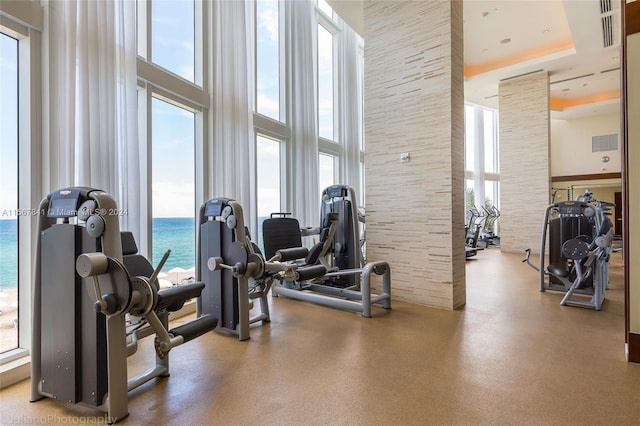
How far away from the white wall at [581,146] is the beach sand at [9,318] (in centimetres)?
1835

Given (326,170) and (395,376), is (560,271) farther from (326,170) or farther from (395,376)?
(326,170)

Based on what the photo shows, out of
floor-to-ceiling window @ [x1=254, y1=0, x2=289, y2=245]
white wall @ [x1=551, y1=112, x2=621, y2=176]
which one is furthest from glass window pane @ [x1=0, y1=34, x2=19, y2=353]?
white wall @ [x1=551, y1=112, x2=621, y2=176]

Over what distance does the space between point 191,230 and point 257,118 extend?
6.56 ft

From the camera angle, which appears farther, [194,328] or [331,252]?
[331,252]

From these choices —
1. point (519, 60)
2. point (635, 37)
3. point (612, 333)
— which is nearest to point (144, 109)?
point (635, 37)

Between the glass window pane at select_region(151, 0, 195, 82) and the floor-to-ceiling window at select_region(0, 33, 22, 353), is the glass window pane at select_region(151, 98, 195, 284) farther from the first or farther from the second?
the floor-to-ceiling window at select_region(0, 33, 22, 353)

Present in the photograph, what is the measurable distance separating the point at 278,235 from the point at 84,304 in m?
2.70

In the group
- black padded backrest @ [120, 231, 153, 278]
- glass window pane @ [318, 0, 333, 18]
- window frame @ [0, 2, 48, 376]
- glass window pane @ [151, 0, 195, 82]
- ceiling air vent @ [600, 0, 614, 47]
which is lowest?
black padded backrest @ [120, 231, 153, 278]

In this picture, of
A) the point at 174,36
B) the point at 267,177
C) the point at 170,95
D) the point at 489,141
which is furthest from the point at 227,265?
the point at 489,141

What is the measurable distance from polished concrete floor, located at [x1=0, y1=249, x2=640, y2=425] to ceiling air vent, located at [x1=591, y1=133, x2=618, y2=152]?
45.5ft

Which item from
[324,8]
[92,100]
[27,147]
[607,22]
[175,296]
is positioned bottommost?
[175,296]

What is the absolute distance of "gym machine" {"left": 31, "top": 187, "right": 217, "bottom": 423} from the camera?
1886mm

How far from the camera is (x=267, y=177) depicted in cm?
605

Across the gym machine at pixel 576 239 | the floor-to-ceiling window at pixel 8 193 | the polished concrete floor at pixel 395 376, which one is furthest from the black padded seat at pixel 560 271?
the floor-to-ceiling window at pixel 8 193
